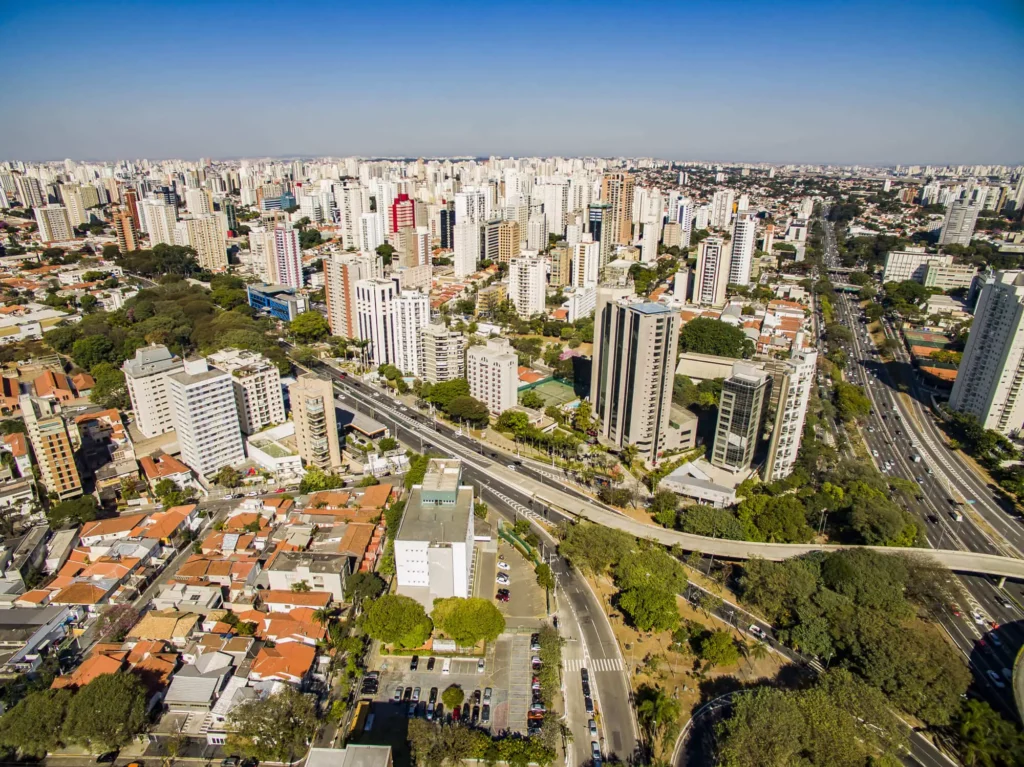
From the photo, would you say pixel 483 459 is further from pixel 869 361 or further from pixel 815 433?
pixel 869 361

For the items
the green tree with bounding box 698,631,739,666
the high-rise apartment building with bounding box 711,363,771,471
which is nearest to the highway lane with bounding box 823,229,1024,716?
the green tree with bounding box 698,631,739,666

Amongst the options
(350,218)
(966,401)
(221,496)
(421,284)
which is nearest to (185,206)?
(350,218)

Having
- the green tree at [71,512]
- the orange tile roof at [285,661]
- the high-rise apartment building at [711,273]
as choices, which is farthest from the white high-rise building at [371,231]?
the orange tile roof at [285,661]

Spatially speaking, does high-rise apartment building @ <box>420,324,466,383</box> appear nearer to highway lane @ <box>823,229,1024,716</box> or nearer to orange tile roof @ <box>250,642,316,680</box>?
orange tile roof @ <box>250,642,316,680</box>

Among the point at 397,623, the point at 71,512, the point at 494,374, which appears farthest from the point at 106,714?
the point at 494,374

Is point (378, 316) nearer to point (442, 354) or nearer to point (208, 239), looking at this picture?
Result: point (442, 354)
